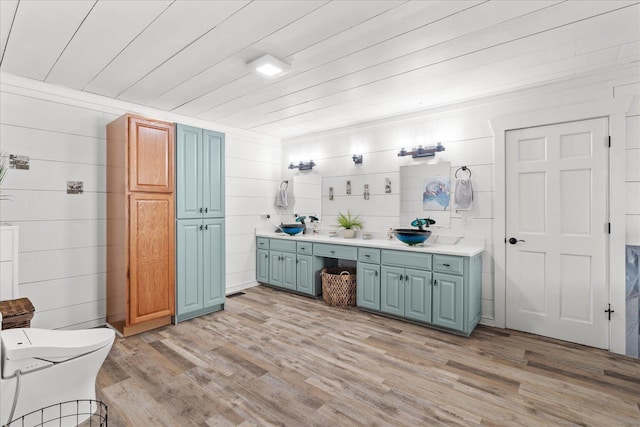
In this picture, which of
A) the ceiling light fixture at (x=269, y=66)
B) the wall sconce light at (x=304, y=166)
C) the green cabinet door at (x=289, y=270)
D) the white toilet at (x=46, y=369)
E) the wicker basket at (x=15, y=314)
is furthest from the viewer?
the wall sconce light at (x=304, y=166)

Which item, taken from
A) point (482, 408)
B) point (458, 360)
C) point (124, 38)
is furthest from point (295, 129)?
point (482, 408)

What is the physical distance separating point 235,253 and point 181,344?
1.91 meters

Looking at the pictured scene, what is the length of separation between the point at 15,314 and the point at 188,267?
157cm

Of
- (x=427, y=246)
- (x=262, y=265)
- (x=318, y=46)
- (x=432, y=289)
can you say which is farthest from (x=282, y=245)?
(x=318, y=46)

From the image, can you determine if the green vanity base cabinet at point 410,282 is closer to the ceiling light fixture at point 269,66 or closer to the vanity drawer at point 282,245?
the vanity drawer at point 282,245

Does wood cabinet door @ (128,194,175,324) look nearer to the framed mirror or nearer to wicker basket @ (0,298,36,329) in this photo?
wicker basket @ (0,298,36,329)

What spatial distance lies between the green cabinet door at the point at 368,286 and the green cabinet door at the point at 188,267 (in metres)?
1.92

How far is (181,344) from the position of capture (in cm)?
301

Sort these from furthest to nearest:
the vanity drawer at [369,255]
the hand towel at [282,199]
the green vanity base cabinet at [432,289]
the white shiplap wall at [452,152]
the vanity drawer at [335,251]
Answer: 1. the hand towel at [282,199]
2. the vanity drawer at [335,251]
3. the vanity drawer at [369,255]
4. the green vanity base cabinet at [432,289]
5. the white shiplap wall at [452,152]

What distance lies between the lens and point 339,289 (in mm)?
4047

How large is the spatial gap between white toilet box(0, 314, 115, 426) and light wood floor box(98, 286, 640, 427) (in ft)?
2.29

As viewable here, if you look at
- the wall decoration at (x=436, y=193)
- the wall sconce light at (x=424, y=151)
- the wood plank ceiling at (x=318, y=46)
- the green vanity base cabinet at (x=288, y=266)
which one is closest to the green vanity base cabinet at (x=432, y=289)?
the wall decoration at (x=436, y=193)

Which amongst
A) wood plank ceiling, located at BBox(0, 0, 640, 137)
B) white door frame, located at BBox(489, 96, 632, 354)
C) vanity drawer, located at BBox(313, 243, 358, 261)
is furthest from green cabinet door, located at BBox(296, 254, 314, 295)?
white door frame, located at BBox(489, 96, 632, 354)

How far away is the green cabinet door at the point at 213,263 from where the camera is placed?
149 inches
